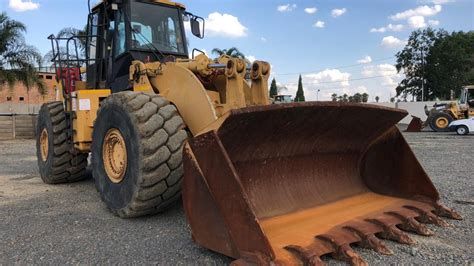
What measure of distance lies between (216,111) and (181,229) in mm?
1323

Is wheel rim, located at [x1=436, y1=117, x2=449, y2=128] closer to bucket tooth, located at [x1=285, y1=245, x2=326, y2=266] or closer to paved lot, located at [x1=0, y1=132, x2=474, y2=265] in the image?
paved lot, located at [x1=0, y1=132, x2=474, y2=265]

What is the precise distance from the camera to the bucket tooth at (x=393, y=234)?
12.7ft

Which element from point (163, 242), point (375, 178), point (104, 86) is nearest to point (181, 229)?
point (163, 242)

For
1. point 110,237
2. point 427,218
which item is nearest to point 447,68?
point 427,218

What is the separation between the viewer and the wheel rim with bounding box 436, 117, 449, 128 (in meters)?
24.5

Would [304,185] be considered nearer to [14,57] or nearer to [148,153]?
[148,153]

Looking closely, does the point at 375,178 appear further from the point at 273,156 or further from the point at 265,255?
the point at 265,255

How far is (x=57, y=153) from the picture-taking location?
704cm

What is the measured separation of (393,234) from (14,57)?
80.8 ft

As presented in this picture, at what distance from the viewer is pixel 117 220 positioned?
4887mm

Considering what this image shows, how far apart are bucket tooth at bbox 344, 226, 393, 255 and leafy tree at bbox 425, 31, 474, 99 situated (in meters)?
52.8

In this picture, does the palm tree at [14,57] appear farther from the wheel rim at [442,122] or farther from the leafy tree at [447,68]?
the leafy tree at [447,68]

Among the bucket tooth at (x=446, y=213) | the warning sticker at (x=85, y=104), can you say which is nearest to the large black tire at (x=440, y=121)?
the bucket tooth at (x=446, y=213)

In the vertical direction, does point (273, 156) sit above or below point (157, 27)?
below
